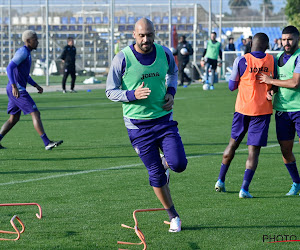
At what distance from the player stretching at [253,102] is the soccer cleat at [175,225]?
1864mm

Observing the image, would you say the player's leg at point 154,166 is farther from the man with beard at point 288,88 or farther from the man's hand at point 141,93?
the man with beard at point 288,88

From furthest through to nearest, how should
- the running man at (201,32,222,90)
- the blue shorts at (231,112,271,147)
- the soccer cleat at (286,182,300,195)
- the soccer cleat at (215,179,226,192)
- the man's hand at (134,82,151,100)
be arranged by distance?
the running man at (201,32,222,90)
the soccer cleat at (215,179,226,192)
the soccer cleat at (286,182,300,195)
the blue shorts at (231,112,271,147)
the man's hand at (134,82,151,100)

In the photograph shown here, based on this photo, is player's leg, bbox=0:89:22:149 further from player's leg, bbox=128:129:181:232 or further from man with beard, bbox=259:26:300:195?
player's leg, bbox=128:129:181:232

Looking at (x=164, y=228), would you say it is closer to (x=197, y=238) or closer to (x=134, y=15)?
(x=197, y=238)

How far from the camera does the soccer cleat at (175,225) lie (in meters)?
6.79

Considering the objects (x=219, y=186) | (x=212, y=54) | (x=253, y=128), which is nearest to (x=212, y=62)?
(x=212, y=54)

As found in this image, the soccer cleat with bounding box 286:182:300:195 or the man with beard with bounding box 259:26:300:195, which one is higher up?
the man with beard with bounding box 259:26:300:195

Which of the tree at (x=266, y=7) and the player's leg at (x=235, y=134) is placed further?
the tree at (x=266, y=7)

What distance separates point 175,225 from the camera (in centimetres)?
680

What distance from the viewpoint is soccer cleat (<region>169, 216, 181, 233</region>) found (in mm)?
6789

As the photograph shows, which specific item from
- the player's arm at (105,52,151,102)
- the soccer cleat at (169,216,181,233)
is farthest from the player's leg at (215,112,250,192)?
the player's arm at (105,52,151,102)

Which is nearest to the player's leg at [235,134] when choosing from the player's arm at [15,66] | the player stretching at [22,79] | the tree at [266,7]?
the player stretching at [22,79]

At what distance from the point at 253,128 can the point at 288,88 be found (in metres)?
0.63

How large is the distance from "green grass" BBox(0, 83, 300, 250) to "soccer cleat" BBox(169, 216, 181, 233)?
0.08 m
